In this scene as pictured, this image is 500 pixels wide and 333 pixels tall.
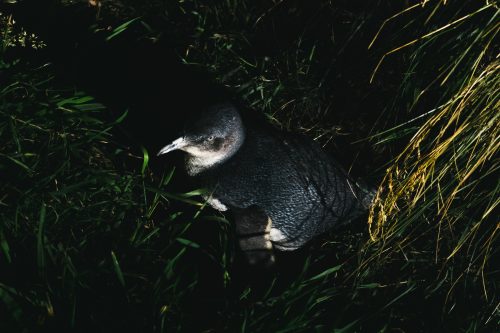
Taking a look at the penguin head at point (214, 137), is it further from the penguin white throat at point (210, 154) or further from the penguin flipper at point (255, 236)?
the penguin flipper at point (255, 236)

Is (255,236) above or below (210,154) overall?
below

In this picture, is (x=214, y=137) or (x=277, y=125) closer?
(x=214, y=137)

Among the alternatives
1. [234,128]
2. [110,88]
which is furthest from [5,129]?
[234,128]

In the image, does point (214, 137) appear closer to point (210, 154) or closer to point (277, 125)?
point (210, 154)

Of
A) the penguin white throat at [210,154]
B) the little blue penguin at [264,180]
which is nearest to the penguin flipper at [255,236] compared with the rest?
the little blue penguin at [264,180]

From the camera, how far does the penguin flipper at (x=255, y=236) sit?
8.24 feet

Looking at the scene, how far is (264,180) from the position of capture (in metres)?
2.57

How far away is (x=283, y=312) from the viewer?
2314mm

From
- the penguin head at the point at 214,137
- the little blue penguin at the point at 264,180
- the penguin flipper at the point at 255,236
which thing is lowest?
the penguin flipper at the point at 255,236

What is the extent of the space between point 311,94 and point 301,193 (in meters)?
0.72

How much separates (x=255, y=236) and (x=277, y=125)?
776mm

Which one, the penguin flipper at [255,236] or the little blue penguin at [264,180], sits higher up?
the little blue penguin at [264,180]

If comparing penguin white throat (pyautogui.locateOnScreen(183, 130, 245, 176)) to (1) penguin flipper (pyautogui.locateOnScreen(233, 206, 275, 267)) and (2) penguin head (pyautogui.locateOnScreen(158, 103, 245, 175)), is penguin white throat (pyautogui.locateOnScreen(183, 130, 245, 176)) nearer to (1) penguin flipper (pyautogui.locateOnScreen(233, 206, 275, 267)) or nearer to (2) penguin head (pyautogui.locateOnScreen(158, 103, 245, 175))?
(2) penguin head (pyautogui.locateOnScreen(158, 103, 245, 175))

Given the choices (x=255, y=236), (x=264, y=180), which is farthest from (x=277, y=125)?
(x=255, y=236)
